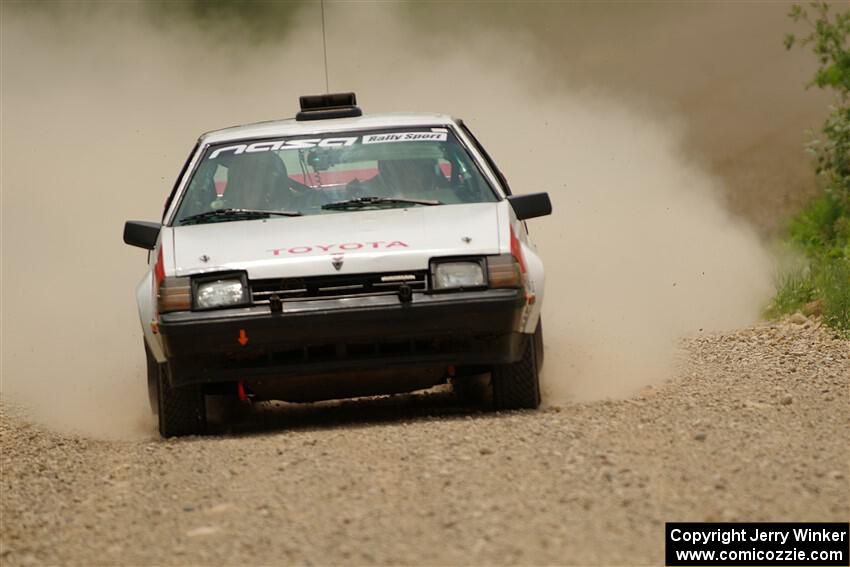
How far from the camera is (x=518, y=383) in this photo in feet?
26.1

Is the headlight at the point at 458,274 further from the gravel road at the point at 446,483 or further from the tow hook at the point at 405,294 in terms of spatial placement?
the gravel road at the point at 446,483

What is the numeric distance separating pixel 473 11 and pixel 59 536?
17.9 metres

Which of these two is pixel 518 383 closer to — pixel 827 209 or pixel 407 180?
pixel 407 180

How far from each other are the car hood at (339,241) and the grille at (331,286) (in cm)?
4

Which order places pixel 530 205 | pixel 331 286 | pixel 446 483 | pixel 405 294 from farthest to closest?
1. pixel 530 205
2. pixel 331 286
3. pixel 405 294
4. pixel 446 483

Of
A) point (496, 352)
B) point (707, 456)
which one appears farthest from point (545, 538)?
point (496, 352)

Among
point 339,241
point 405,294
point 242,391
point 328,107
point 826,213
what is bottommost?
point 242,391

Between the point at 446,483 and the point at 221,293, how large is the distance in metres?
1.94

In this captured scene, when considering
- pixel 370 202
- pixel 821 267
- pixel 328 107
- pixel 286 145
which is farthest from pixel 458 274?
pixel 821 267

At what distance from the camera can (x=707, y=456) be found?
6.32 meters

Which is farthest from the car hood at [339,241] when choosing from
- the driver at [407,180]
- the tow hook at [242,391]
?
the tow hook at [242,391]

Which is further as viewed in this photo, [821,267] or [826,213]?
[826,213]

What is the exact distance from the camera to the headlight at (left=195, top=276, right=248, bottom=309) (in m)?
7.54

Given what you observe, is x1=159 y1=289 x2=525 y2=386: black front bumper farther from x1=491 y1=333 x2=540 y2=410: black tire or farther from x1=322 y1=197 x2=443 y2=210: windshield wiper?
x1=322 y1=197 x2=443 y2=210: windshield wiper
